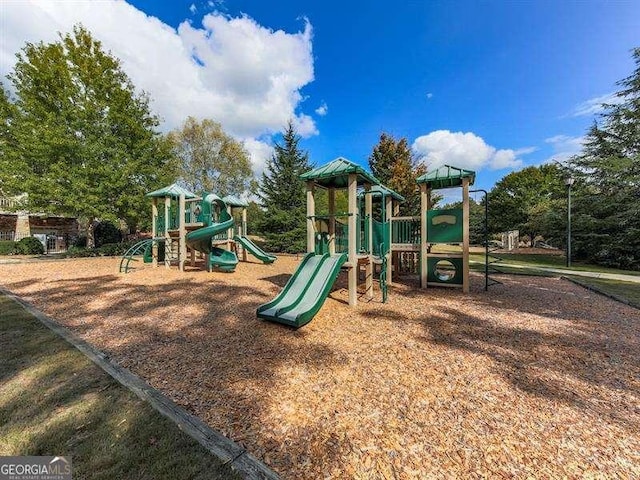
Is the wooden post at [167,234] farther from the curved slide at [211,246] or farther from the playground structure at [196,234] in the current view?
the curved slide at [211,246]

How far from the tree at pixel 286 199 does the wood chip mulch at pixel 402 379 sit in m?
13.5

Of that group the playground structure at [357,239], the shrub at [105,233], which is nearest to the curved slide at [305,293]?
the playground structure at [357,239]

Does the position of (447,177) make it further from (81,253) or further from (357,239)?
(81,253)

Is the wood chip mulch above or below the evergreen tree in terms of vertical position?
below

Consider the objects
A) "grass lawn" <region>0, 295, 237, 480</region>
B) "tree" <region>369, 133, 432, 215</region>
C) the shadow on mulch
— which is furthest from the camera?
"tree" <region>369, 133, 432, 215</region>

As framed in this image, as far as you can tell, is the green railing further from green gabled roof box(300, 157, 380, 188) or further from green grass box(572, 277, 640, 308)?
green grass box(572, 277, 640, 308)

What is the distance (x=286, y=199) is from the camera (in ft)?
66.6

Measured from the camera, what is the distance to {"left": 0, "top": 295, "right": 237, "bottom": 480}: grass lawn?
1.93m

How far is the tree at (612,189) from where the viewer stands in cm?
1498

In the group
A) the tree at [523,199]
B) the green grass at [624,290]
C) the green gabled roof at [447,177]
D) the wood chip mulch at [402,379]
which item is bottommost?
the wood chip mulch at [402,379]

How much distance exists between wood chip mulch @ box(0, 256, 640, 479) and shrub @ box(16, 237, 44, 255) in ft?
51.5

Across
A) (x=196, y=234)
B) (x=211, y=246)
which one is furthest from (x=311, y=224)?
(x=211, y=246)

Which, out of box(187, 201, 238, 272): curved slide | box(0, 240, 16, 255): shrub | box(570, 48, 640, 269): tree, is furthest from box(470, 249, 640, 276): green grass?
box(0, 240, 16, 255): shrub

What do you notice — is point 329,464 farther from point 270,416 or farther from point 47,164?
point 47,164
